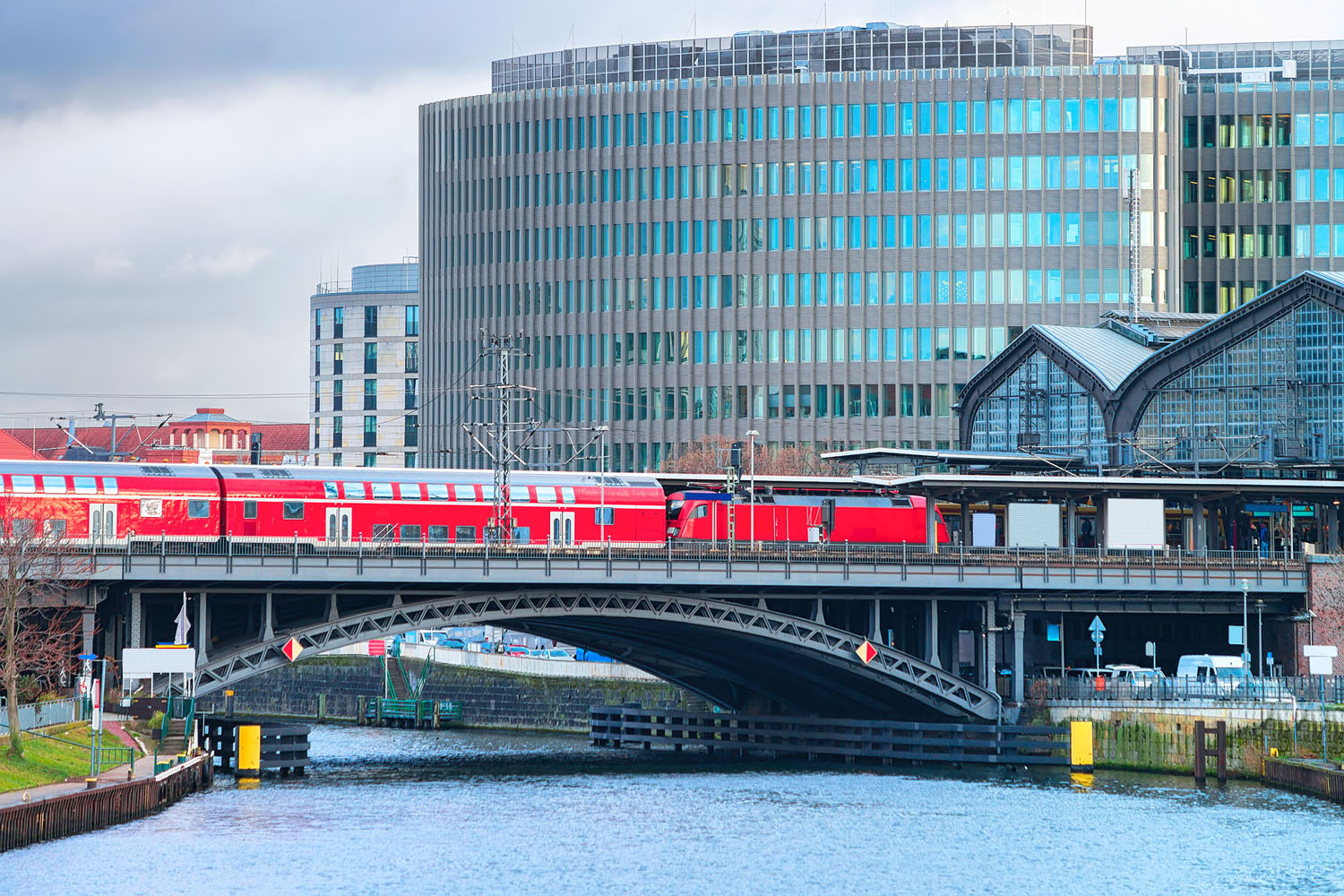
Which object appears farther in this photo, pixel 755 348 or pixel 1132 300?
pixel 755 348

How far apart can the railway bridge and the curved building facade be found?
58421 millimetres

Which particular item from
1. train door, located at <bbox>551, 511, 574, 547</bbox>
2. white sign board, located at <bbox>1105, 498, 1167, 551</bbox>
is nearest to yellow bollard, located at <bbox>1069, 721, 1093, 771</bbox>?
white sign board, located at <bbox>1105, 498, 1167, 551</bbox>

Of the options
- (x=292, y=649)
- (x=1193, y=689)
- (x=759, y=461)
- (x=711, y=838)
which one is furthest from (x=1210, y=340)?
(x=292, y=649)

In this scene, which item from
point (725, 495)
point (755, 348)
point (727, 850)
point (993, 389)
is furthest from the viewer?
point (755, 348)

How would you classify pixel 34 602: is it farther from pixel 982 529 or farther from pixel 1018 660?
pixel 982 529

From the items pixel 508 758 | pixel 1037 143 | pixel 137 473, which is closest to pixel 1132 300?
pixel 1037 143

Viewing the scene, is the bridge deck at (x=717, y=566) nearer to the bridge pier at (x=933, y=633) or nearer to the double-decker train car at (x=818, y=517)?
the bridge pier at (x=933, y=633)

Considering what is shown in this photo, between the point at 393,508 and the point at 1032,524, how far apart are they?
105 ft

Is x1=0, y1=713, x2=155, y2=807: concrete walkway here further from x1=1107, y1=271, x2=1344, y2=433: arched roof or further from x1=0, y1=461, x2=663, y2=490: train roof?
x1=1107, y1=271, x2=1344, y2=433: arched roof

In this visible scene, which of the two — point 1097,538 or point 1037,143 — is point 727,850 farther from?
point 1037,143

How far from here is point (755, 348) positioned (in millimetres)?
168375

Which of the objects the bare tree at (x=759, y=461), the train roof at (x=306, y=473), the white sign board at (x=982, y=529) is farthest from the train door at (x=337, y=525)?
the bare tree at (x=759, y=461)

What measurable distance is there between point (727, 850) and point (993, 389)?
2994 inches

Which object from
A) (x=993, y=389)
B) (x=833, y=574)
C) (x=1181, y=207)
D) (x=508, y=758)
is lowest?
(x=508, y=758)
